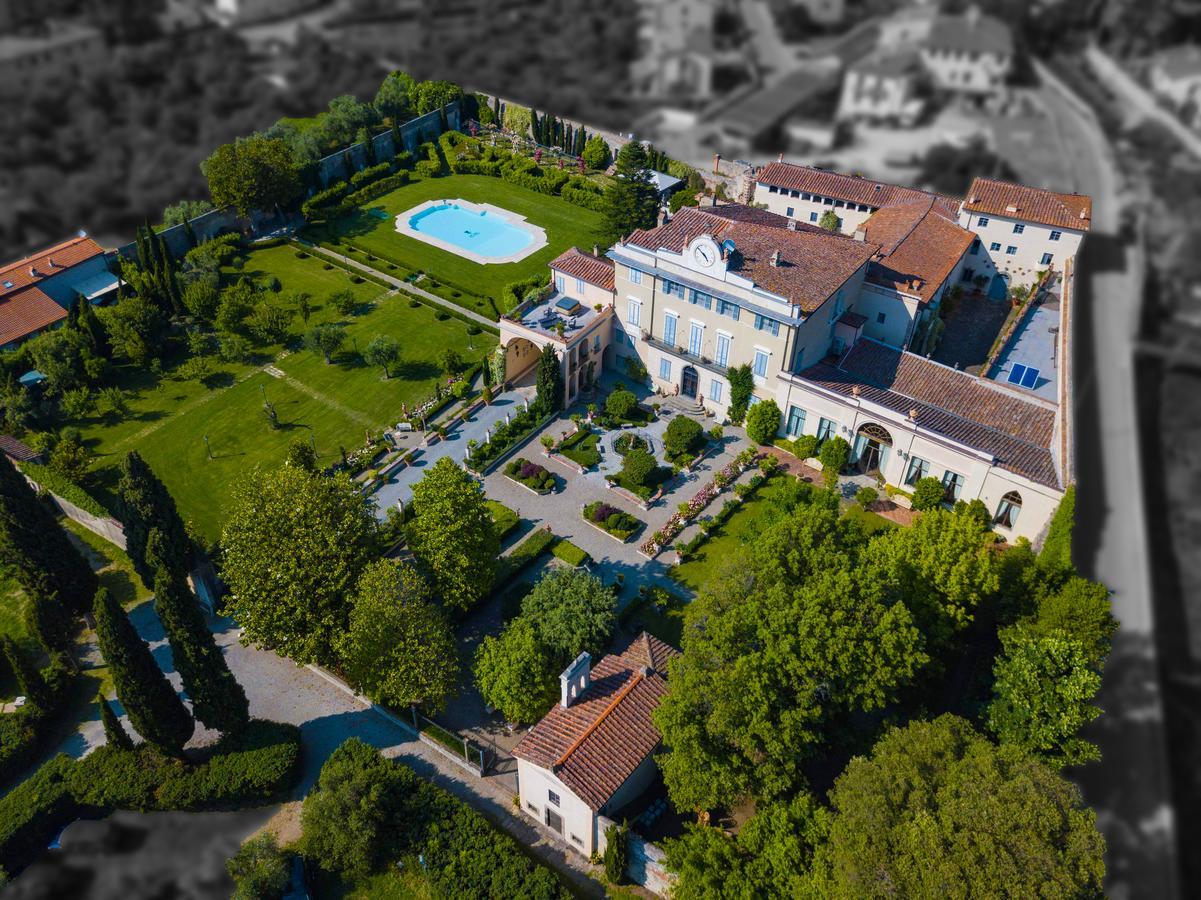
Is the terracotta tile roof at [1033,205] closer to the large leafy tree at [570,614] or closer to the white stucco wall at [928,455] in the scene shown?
the white stucco wall at [928,455]

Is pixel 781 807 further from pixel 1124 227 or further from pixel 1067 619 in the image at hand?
pixel 1124 227

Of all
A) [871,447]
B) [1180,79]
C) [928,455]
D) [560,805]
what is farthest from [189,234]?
[1180,79]

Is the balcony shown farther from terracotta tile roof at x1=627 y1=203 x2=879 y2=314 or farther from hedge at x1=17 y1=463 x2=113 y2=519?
hedge at x1=17 y1=463 x2=113 y2=519

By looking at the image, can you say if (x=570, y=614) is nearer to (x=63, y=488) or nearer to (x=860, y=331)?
(x=860, y=331)

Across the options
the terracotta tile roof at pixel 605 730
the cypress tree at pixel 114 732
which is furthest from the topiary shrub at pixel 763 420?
the cypress tree at pixel 114 732

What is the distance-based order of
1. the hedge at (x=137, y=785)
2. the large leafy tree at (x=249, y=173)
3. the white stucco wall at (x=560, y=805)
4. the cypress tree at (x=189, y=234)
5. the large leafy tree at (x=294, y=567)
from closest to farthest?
the white stucco wall at (x=560, y=805) → the hedge at (x=137, y=785) → the large leafy tree at (x=294, y=567) → the cypress tree at (x=189, y=234) → the large leafy tree at (x=249, y=173)

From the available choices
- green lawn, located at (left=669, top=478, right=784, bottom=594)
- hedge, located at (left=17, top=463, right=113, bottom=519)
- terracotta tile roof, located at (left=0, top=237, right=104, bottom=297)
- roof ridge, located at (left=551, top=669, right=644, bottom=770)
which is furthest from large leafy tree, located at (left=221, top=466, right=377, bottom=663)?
terracotta tile roof, located at (left=0, top=237, right=104, bottom=297)
